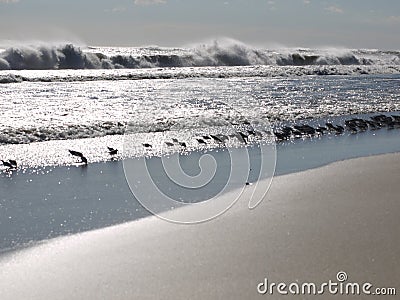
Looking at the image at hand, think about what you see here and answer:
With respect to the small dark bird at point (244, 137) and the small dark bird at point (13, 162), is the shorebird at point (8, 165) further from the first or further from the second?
the small dark bird at point (244, 137)

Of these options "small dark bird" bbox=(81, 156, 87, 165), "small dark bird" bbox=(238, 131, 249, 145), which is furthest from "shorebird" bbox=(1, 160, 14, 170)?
"small dark bird" bbox=(238, 131, 249, 145)

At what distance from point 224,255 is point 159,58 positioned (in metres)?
49.7

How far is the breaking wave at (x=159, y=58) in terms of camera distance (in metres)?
45.3

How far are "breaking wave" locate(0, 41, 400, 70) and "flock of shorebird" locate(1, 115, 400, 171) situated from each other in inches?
1230

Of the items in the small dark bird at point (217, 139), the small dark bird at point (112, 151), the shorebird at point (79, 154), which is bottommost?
the shorebird at point (79, 154)

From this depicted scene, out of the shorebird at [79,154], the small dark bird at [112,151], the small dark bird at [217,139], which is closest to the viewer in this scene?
the shorebird at [79,154]

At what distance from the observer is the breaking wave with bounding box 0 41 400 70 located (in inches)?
1784

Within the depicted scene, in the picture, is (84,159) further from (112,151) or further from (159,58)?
(159,58)

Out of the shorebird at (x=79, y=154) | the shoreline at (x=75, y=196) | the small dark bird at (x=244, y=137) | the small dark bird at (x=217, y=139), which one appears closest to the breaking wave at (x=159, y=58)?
the small dark bird at (x=244, y=137)

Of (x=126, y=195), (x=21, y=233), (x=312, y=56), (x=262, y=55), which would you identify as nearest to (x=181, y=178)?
(x=126, y=195)

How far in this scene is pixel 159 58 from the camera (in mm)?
54188

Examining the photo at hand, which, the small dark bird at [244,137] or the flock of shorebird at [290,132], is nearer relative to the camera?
the flock of shorebird at [290,132]

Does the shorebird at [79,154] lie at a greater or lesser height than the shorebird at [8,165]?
greater

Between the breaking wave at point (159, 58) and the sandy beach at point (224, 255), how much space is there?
1511 inches
